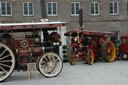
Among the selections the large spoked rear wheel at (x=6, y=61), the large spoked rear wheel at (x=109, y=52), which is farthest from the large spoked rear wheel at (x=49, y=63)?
the large spoked rear wheel at (x=109, y=52)

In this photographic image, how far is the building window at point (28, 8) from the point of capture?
74.9 feet

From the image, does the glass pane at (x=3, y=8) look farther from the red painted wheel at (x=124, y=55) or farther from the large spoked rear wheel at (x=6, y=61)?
the large spoked rear wheel at (x=6, y=61)

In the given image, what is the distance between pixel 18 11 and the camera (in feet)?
74.0

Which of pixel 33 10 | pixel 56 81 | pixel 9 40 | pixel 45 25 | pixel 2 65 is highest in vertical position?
pixel 33 10

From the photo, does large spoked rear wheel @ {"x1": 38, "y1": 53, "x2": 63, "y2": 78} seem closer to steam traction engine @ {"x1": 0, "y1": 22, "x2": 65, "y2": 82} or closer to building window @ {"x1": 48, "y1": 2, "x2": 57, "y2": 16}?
steam traction engine @ {"x1": 0, "y1": 22, "x2": 65, "y2": 82}

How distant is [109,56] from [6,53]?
9.13 m

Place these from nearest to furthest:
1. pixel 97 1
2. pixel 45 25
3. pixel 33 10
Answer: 1. pixel 45 25
2. pixel 33 10
3. pixel 97 1

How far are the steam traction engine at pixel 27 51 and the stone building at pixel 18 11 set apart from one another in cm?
1301

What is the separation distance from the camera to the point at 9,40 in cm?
920

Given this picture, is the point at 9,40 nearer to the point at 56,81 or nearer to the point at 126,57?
the point at 56,81

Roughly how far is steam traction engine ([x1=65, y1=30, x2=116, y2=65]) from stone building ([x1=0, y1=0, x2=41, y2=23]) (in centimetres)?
836

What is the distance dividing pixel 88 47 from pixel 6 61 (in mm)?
7365

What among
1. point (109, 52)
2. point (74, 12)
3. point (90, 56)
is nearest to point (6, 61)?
point (90, 56)

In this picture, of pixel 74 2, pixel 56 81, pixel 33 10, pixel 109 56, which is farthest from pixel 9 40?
pixel 74 2
